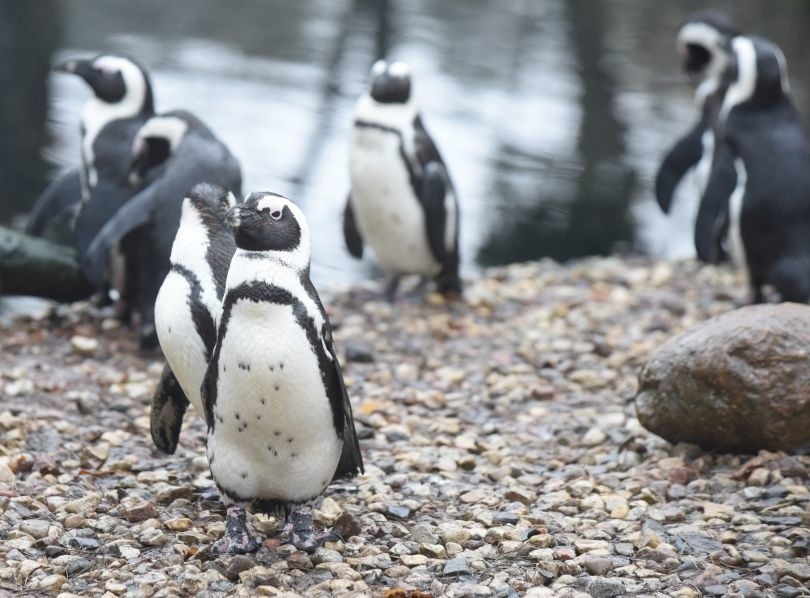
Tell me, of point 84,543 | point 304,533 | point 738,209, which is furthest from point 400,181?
point 84,543

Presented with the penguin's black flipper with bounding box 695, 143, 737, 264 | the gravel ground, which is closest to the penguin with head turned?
the gravel ground

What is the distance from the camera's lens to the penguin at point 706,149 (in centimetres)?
656

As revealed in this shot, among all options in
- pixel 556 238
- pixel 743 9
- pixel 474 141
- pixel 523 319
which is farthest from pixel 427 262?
pixel 743 9

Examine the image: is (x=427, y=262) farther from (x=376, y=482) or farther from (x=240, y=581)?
(x=240, y=581)

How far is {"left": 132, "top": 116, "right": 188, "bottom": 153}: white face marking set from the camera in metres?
5.96

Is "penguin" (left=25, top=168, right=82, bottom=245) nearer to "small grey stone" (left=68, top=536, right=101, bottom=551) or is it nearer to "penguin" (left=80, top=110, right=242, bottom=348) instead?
"penguin" (left=80, top=110, right=242, bottom=348)

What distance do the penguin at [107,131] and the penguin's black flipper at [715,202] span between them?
3.01 m

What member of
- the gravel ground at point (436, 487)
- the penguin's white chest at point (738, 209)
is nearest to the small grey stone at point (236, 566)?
the gravel ground at point (436, 487)

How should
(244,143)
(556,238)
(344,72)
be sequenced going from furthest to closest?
(344,72), (244,143), (556,238)

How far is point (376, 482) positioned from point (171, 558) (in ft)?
3.17

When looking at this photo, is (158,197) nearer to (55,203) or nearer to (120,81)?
(120,81)

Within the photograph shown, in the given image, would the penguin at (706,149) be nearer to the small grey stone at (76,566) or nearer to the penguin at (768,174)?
the penguin at (768,174)

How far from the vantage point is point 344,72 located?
14.6 meters

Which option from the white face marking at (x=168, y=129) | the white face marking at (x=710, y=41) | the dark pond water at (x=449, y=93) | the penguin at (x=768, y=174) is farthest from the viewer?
the dark pond water at (x=449, y=93)
